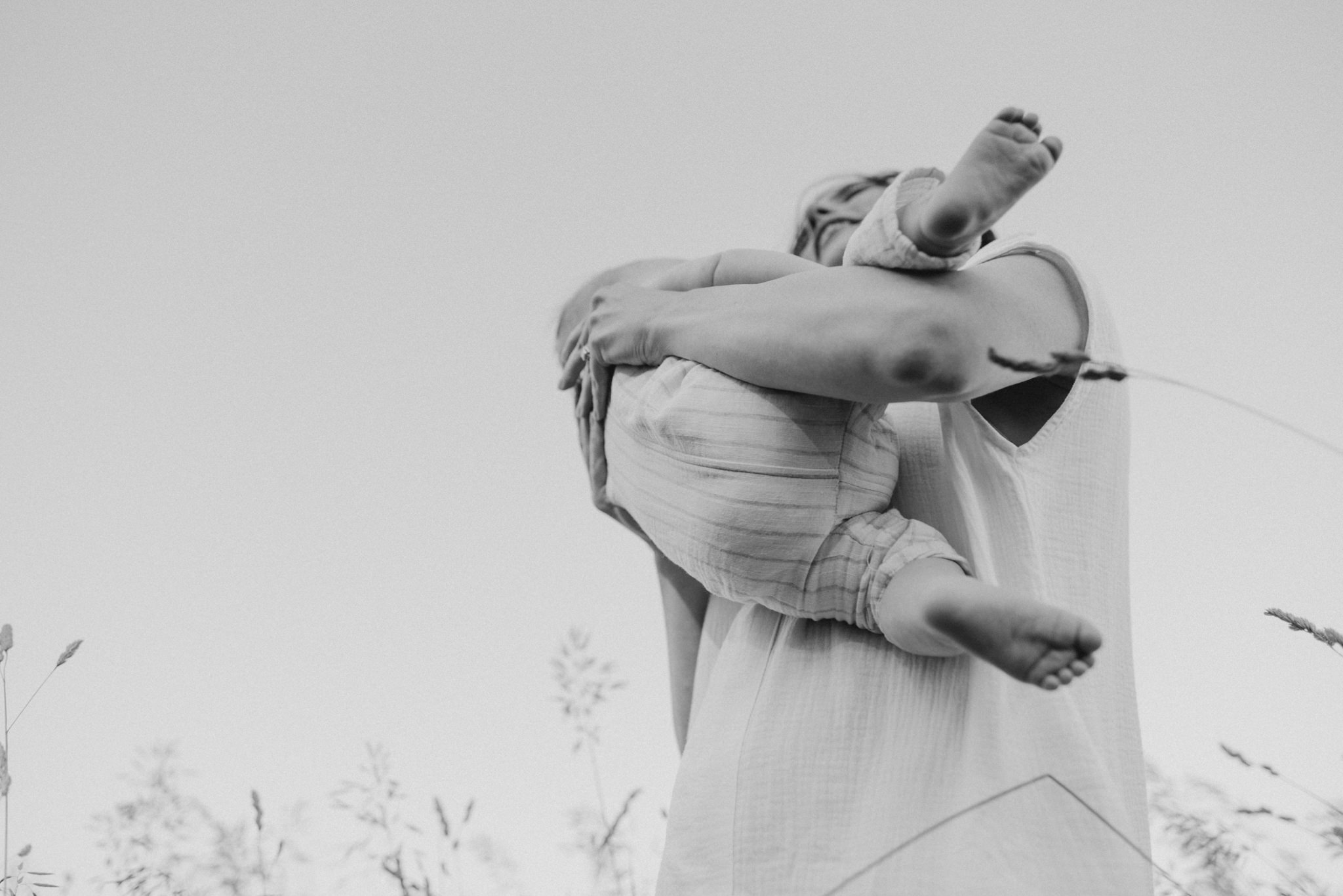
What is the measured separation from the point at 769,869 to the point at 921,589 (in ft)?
1.11

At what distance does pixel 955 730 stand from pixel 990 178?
0.53m

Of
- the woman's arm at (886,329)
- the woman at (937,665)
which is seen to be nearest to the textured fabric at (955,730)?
the woman at (937,665)

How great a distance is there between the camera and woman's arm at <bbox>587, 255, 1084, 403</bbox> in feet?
3.00

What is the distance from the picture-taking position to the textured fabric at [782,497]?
1030mm

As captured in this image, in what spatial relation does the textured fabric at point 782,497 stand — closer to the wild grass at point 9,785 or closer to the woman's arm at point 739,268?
the woman's arm at point 739,268

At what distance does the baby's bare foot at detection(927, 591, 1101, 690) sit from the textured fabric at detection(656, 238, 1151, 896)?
0.47ft

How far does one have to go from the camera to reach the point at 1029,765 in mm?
974

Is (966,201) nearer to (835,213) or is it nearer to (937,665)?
(937,665)

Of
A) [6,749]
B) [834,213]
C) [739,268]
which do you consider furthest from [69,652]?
[834,213]

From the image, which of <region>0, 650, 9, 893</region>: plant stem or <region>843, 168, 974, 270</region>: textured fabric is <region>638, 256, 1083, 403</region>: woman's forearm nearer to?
<region>843, 168, 974, 270</region>: textured fabric

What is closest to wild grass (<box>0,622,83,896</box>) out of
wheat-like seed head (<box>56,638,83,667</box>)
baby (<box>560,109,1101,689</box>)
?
wheat-like seed head (<box>56,638,83,667</box>)

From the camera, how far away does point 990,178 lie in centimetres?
89

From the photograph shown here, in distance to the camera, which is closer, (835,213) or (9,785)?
(9,785)

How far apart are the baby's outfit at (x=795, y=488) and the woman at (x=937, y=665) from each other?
1.6 inches
